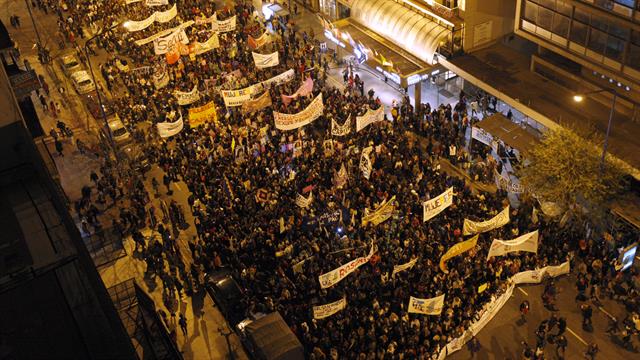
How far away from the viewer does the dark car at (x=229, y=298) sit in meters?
29.5

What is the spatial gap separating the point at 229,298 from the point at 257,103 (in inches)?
580

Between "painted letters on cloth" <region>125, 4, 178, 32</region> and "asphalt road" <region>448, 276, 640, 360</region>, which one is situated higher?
"painted letters on cloth" <region>125, 4, 178, 32</region>

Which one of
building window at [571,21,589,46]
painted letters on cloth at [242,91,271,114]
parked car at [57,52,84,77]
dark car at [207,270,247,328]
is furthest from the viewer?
parked car at [57,52,84,77]

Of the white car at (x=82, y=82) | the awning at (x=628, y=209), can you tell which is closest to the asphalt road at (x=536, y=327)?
the awning at (x=628, y=209)

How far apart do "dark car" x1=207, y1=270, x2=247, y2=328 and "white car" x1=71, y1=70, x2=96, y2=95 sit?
2413 cm

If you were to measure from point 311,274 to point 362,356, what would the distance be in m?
5.09

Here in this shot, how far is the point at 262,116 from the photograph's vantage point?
41562 mm

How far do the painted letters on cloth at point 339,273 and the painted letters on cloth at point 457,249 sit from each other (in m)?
3.04

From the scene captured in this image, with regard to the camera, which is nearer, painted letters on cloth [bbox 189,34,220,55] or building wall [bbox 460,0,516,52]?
building wall [bbox 460,0,516,52]

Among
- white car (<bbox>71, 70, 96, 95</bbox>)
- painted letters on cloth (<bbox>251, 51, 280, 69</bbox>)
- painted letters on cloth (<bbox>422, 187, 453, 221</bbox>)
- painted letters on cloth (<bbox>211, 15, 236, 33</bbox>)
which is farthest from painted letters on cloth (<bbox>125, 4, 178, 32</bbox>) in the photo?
painted letters on cloth (<bbox>422, 187, 453, 221</bbox>)

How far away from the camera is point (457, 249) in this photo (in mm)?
28438

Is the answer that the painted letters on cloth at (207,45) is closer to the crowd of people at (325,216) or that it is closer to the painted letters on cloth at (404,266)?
the crowd of people at (325,216)

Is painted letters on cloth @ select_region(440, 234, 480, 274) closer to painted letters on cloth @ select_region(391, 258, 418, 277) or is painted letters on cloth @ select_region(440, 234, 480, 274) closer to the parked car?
painted letters on cloth @ select_region(391, 258, 418, 277)

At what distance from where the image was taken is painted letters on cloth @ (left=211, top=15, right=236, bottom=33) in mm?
48469
